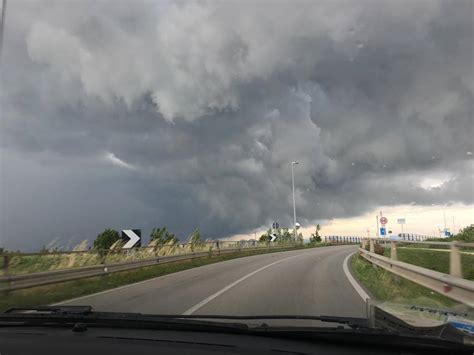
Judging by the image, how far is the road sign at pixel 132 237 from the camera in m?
20.8

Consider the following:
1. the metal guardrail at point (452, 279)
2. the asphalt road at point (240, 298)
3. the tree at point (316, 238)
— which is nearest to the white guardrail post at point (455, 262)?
the metal guardrail at point (452, 279)

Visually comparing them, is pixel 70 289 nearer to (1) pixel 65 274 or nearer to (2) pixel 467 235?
(1) pixel 65 274

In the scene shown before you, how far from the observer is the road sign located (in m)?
20.8

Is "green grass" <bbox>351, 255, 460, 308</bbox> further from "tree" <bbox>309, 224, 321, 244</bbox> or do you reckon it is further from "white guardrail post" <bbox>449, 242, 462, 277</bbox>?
"tree" <bbox>309, 224, 321, 244</bbox>

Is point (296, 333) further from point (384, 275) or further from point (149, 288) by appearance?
point (384, 275)

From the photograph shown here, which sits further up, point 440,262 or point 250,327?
point 250,327

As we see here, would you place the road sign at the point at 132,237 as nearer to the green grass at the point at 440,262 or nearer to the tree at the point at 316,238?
the green grass at the point at 440,262

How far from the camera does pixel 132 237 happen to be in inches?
Result: 820

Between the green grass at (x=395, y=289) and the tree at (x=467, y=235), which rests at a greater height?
the tree at (x=467, y=235)

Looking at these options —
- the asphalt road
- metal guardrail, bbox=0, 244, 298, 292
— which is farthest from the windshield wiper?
metal guardrail, bbox=0, 244, 298, 292

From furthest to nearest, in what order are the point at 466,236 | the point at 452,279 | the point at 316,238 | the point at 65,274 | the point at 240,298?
the point at 316,238 → the point at 466,236 → the point at 65,274 → the point at 240,298 → the point at 452,279

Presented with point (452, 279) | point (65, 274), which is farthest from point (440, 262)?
point (65, 274)

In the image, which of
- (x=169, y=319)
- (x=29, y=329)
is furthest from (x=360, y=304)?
(x=29, y=329)

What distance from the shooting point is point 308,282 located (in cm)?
1417
